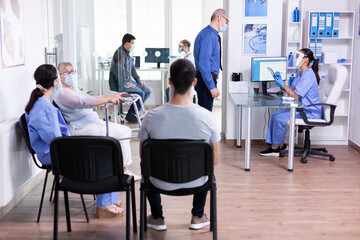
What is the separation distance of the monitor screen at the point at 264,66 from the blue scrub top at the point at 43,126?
116 inches

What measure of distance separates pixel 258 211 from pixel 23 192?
2.01m

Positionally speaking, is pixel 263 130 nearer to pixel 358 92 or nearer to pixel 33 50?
pixel 358 92

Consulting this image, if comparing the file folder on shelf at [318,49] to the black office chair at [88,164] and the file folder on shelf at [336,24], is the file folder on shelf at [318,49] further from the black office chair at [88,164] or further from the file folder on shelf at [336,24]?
the black office chair at [88,164]

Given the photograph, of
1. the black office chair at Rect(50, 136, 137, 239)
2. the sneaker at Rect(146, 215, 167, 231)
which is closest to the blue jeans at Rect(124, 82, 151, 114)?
the sneaker at Rect(146, 215, 167, 231)

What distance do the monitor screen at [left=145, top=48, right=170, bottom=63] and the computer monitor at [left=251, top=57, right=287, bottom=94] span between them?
1.86 m

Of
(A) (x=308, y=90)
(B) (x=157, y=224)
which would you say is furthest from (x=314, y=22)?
(B) (x=157, y=224)

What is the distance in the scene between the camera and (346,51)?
20.1 ft

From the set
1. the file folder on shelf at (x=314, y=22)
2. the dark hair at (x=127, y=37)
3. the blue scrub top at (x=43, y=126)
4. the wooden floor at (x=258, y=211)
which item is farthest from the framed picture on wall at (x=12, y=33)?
the file folder on shelf at (x=314, y=22)

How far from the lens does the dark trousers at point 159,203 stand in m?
3.20

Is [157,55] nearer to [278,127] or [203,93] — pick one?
[203,93]

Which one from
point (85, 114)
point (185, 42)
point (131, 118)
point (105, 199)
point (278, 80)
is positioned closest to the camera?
point (105, 199)

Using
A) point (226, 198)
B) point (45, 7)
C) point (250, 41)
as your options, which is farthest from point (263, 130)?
point (45, 7)

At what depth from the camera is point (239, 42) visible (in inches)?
234

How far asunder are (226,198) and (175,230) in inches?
32.3
